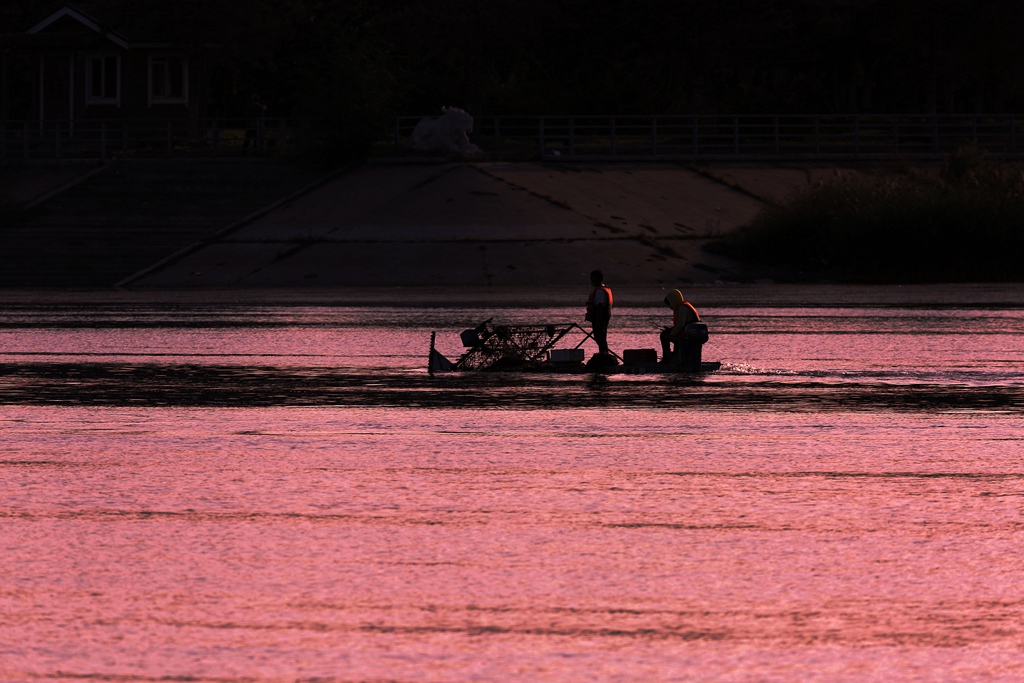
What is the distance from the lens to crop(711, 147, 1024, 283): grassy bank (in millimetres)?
37375

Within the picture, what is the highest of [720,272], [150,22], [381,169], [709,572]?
[150,22]

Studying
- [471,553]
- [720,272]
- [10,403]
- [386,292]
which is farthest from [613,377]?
[720,272]

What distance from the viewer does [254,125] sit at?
1868 inches

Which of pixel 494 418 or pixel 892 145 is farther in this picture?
pixel 892 145

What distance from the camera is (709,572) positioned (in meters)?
7.31

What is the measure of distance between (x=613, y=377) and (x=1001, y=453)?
21.5ft

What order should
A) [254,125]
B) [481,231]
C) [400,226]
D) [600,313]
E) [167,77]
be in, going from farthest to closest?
[167,77] < [254,125] < [400,226] < [481,231] < [600,313]

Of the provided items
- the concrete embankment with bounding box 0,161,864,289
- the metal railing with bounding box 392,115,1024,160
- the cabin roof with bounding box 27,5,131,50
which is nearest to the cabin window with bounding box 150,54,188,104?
the cabin roof with bounding box 27,5,131,50

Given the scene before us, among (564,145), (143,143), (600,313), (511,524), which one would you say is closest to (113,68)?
(143,143)

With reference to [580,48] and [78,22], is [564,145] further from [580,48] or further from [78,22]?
[78,22]

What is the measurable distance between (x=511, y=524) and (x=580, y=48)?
54.3m

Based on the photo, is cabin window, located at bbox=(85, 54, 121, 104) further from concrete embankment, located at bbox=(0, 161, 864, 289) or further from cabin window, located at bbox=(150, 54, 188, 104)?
concrete embankment, located at bbox=(0, 161, 864, 289)

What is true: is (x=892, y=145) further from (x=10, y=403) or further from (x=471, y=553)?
(x=471, y=553)

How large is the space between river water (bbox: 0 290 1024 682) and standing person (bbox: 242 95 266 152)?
98.3 ft
